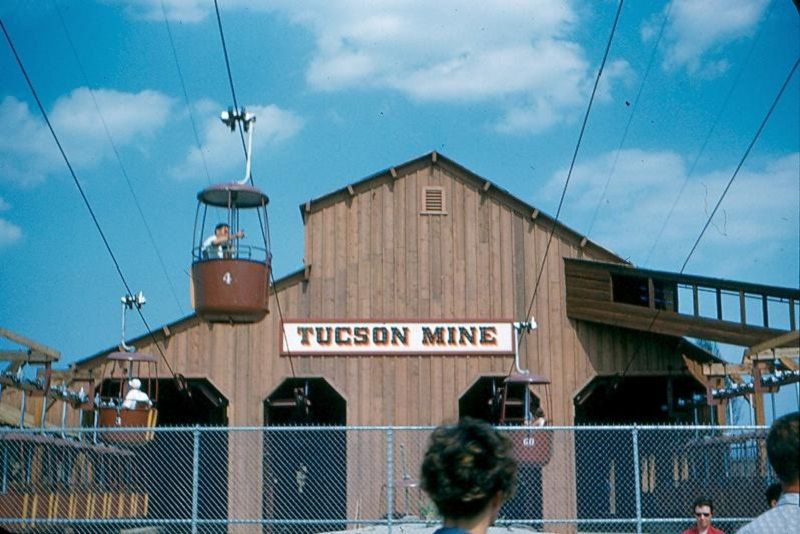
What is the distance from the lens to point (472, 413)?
30562 mm

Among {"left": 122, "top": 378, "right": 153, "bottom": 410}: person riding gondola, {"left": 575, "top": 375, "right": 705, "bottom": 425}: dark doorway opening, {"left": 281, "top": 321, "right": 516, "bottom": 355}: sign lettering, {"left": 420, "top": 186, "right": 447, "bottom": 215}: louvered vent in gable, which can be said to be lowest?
{"left": 122, "top": 378, "right": 153, "bottom": 410}: person riding gondola

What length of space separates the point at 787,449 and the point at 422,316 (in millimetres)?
20304

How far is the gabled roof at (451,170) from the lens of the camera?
947 inches

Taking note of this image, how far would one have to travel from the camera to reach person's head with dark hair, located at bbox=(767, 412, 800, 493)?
354 cm

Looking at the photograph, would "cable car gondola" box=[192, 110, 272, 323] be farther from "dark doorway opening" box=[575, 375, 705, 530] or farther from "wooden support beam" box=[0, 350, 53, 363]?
"dark doorway opening" box=[575, 375, 705, 530]

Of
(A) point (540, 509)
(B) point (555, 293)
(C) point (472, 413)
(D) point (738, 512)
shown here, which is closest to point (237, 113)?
(D) point (738, 512)

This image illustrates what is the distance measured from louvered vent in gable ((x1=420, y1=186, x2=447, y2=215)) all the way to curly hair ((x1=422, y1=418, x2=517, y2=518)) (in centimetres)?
2135

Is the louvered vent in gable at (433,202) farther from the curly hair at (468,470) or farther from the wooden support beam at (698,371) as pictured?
the curly hair at (468,470)

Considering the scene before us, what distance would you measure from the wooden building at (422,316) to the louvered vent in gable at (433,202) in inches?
1.0

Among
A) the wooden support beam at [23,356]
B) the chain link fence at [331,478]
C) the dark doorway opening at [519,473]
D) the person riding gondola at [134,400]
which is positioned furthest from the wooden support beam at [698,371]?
the wooden support beam at [23,356]

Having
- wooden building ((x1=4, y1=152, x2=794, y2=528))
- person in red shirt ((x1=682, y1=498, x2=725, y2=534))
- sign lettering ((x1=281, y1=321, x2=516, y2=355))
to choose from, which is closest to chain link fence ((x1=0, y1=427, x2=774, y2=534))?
wooden building ((x1=4, y1=152, x2=794, y2=528))

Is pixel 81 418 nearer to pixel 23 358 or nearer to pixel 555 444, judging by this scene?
pixel 23 358

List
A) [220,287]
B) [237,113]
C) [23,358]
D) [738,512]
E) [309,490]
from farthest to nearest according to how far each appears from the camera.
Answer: [309,490] < [738,512] < [23,358] < [220,287] < [237,113]

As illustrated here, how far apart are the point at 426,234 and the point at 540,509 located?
23.4 feet
